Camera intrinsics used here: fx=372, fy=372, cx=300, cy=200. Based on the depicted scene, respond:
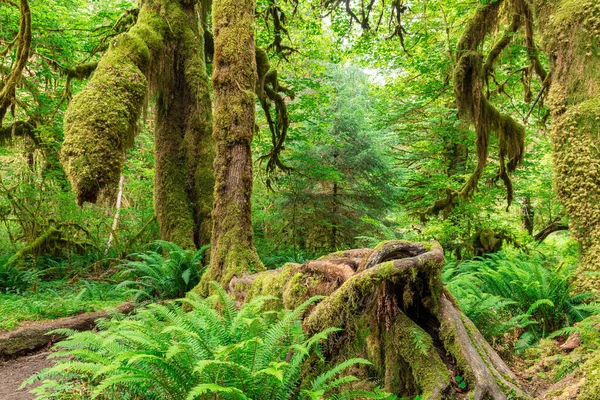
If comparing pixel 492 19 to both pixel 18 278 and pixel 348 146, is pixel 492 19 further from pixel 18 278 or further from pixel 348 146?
pixel 18 278

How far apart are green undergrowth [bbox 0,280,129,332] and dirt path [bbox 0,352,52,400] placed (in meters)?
0.59

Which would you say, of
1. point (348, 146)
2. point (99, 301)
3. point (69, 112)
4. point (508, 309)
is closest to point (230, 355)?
point (508, 309)

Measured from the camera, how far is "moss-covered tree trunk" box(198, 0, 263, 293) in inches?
199

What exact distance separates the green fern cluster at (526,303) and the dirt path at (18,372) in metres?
4.62

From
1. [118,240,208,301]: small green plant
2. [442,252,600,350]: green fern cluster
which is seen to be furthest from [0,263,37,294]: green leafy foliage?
[442,252,600,350]: green fern cluster

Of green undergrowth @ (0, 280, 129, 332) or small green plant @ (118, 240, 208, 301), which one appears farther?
small green plant @ (118, 240, 208, 301)

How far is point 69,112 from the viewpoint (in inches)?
198

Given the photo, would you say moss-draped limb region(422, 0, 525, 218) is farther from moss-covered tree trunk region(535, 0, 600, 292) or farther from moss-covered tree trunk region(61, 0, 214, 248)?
moss-covered tree trunk region(61, 0, 214, 248)

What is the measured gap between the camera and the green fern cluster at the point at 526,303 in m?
3.68

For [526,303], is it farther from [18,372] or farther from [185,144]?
[185,144]

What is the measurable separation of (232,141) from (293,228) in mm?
5847

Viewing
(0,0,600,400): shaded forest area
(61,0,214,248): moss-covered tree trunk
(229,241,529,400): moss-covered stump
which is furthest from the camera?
(61,0,214,248): moss-covered tree trunk

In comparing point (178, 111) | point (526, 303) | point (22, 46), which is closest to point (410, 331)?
point (526, 303)

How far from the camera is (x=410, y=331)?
8.92 ft
